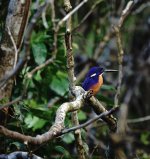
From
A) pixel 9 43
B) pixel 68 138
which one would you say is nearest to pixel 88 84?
pixel 9 43

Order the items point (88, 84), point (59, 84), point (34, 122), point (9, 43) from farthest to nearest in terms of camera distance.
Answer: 1. point (59, 84)
2. point (34, 122)
3. point (9, 43)
4. point (88, 84)

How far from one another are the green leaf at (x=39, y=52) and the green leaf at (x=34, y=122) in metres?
0.41

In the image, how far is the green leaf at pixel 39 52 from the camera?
352cm

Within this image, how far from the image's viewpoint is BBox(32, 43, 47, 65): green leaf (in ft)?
11.5

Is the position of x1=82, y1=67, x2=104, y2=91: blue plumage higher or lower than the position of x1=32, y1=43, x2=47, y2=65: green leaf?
lower

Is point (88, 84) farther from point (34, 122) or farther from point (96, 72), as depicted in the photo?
point (34, 122)

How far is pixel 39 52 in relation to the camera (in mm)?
3566

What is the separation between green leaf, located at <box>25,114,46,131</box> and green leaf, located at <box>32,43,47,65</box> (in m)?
0.41

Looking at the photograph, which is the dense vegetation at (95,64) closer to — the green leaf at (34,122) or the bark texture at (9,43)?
the green leaf at (34,122)

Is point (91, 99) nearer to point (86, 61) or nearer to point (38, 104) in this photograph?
point (38, 104)

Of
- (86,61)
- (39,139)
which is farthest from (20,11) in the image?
(86,61)

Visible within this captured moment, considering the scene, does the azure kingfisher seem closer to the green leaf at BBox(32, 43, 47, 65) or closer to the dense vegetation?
the dense vegetation

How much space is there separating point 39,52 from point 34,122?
523mm

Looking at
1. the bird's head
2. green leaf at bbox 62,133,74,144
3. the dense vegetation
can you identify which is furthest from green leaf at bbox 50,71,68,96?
the bird's head
